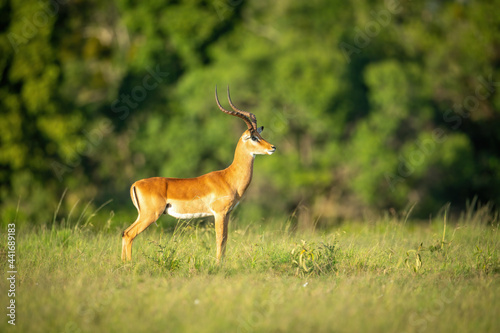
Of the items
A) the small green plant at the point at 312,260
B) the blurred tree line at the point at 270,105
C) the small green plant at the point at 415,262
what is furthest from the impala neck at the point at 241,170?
the blurred tree line at the point at 270,105

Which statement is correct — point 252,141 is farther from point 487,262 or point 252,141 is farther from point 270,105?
point 270,105

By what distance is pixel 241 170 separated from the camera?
7.97m

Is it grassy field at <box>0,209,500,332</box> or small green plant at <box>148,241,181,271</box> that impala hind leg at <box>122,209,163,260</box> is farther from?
small green plant at <box>148,241,181,271</box>

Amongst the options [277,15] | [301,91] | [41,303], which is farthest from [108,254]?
[277,15]

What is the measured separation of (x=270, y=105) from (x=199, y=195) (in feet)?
44.2

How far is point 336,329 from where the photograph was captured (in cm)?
501

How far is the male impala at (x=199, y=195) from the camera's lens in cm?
746

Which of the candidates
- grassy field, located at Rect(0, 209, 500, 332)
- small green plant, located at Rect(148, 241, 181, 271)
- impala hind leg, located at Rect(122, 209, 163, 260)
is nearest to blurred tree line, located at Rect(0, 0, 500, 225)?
grassy field, located at Rect(0, 209, 500, 332)

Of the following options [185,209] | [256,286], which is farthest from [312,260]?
[185,209]

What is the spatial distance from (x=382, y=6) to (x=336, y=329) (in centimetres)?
2172

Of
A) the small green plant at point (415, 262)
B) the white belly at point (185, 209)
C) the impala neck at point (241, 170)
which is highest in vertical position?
the impala neck at point (241, 170)

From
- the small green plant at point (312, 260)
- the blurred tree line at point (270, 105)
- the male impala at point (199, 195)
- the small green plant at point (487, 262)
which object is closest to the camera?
the small green plant at point (312, 260)

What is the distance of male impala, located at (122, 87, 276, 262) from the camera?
7461 millimetres

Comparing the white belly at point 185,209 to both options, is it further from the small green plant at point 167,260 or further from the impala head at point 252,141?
the impala head at point 252,141
